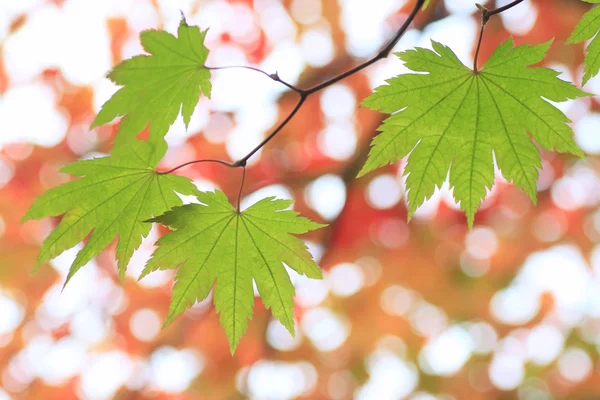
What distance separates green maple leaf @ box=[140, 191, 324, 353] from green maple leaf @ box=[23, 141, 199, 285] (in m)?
0.09

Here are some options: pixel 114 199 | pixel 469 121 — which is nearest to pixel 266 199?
pixel 114 199

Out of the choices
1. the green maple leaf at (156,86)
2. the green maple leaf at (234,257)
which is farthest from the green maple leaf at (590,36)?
the green maple leaf at (156,86)

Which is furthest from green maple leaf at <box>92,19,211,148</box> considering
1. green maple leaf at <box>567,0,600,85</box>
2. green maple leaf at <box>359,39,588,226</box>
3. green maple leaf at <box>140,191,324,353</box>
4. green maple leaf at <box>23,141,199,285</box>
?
green maple leaf at <box>567,0,600,85</box>

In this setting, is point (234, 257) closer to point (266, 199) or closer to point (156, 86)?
point (266, 199)

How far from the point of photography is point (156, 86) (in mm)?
1593

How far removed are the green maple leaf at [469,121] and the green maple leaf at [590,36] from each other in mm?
55

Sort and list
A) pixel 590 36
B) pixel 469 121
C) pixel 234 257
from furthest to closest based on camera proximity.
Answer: pixel 234 257, pixel 469 121, pixel 590 36

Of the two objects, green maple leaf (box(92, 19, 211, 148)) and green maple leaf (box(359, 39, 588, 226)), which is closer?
green maple leaf (box(359, 39, 588, 226))

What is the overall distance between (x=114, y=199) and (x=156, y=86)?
0.38 meters

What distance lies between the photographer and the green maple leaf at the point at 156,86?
61.1 inches

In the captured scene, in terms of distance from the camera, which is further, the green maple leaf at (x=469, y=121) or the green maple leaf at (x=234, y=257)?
the green maple leaf at (x=234, y=257)

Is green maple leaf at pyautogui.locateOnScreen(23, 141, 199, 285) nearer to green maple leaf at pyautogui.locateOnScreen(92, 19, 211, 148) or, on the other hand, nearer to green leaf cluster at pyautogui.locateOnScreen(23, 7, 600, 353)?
green leaf cluster at pyautogui.locateOnScreen(23, 7, 600, 353)

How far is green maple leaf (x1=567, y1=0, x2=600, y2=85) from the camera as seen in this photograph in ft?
4.10

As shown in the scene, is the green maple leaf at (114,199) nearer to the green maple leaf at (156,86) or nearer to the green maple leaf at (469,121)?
the green maple leaf at (156,86)
